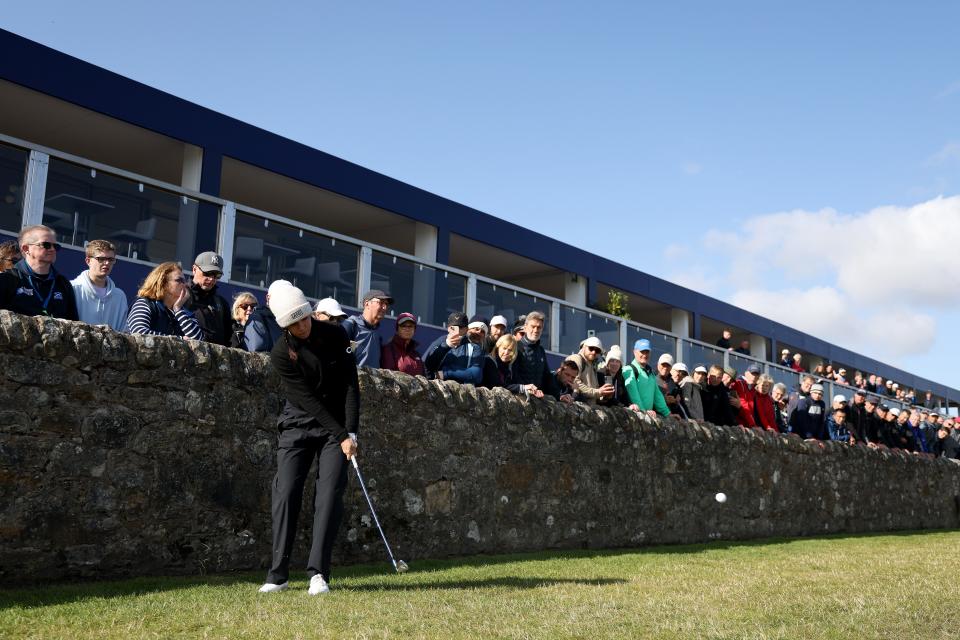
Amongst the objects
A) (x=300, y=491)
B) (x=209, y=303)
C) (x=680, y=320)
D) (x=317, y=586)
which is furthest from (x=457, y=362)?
(x=680, y=320)

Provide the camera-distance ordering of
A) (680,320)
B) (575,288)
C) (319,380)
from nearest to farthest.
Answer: (319,380), (575,288), (680,320)

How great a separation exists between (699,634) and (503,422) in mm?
4537

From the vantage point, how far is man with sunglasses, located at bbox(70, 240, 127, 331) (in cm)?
697

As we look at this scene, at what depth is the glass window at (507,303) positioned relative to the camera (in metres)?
15.3

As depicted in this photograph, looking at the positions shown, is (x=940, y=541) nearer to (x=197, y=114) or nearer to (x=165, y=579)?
(x=165, y=579)

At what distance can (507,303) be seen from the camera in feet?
51.4

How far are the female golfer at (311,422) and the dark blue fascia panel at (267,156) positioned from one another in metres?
10.7

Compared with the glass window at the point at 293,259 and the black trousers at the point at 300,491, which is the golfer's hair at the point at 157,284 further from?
the glass window at the point at 293,259

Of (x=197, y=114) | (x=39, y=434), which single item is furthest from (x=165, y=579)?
(x=197, y=114)

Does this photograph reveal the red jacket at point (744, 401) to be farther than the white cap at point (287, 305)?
Yes

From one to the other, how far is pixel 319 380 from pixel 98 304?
204cm

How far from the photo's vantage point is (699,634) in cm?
485

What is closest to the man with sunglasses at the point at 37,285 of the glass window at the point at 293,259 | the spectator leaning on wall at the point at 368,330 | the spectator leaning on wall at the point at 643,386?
the spectator leaning on wall at the point at 368,330

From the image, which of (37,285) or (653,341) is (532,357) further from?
(653,341)
